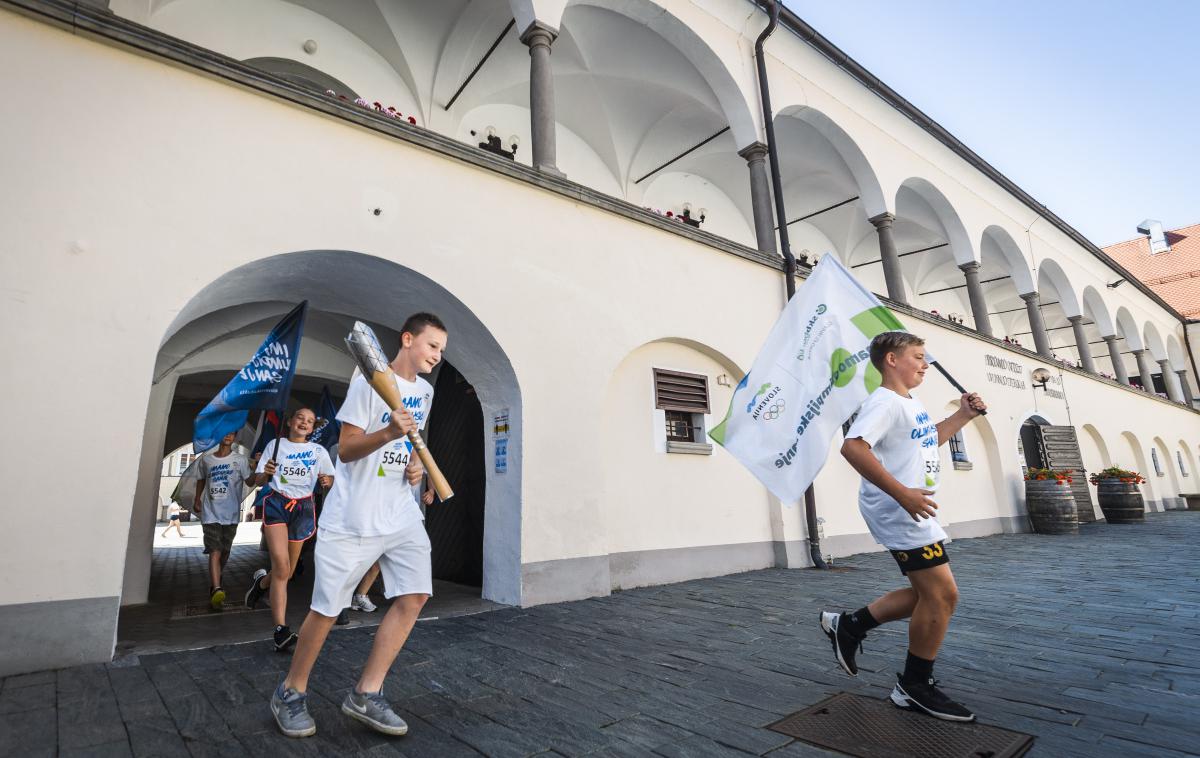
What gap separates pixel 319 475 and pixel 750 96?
8.84 metres

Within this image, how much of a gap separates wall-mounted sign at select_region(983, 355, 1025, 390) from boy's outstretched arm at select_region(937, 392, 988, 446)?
470 inches

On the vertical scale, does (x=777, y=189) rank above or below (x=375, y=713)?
above

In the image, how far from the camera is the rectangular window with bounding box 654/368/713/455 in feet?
24.7

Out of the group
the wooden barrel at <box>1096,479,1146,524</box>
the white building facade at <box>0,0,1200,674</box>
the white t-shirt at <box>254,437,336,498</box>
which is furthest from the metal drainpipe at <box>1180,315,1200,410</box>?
the white t-shirt at <box>254,437,336,498</box>

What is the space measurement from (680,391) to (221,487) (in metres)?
5.76

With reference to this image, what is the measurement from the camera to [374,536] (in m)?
2.63

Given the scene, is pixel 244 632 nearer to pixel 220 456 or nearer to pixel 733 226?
pixel 220 456

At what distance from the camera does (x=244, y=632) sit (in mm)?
4695

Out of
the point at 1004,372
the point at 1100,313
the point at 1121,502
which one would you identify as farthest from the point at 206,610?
the point at 1100,313

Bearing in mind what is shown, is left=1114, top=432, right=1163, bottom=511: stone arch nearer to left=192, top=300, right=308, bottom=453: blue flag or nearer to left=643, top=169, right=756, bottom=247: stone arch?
left=643, top=169, right=756, bottom=247: stone arch

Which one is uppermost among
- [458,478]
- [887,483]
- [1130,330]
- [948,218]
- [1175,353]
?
[948,218]

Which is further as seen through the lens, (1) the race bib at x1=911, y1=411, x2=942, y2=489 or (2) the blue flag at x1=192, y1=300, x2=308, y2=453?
(2) the blue flag at x1=192, y1=300, x2=308, y2=453

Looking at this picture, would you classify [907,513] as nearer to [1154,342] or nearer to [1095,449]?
[1095,449]

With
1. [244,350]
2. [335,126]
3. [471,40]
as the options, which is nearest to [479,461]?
[335,126]
